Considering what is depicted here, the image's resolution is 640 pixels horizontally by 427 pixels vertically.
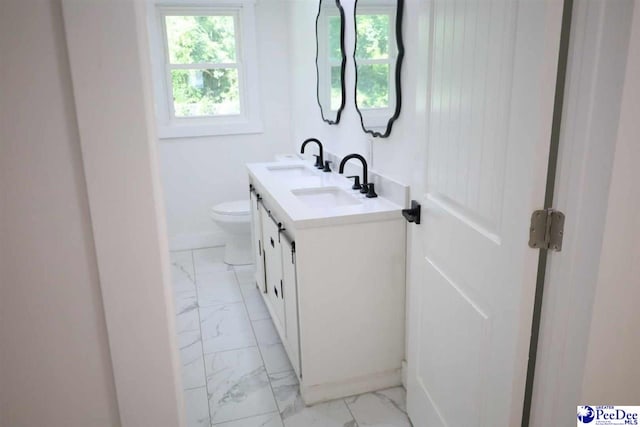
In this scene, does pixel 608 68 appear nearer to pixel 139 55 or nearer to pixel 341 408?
A: pixel 139 55

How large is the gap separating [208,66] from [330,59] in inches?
58.7

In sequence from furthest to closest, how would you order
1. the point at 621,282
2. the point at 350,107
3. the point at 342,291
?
the point at 350,107 → the point at 342,291 → the point at 621,282

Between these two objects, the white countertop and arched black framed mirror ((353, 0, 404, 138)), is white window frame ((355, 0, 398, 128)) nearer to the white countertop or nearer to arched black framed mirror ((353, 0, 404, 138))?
arched black framed mirror ((353, 0, 404, 138))

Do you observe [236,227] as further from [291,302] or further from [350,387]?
[350,387]

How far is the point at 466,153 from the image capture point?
4.65ft

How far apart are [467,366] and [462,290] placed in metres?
0.24

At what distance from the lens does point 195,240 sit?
429cm

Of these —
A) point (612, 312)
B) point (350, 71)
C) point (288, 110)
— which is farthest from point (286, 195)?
point (288, 110)

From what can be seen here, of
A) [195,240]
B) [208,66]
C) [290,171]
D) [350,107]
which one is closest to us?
[350,107]

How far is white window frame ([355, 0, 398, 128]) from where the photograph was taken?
82.5 inches

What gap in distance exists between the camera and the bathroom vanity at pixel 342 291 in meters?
2.02

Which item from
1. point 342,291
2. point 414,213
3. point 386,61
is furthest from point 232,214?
point 414,213

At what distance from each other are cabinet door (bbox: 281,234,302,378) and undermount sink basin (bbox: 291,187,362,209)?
38cm

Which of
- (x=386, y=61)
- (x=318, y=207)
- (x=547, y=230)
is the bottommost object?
(x=318, y=207)
